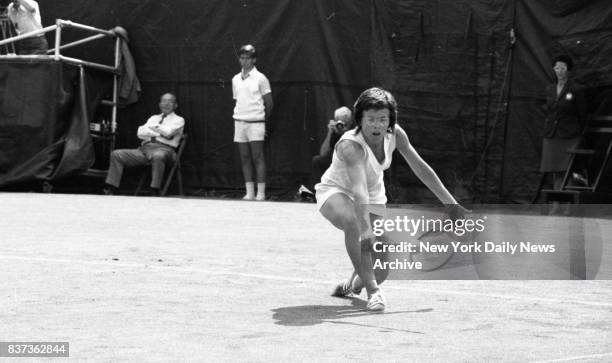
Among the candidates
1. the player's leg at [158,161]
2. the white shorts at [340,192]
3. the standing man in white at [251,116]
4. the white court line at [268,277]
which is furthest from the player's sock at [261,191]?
the white shorts at [340,192]

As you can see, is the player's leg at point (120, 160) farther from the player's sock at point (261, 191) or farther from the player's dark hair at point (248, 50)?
the player's dark hair at point (248, 50)

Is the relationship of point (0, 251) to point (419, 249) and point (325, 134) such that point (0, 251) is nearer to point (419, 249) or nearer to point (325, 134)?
point (419, 249)

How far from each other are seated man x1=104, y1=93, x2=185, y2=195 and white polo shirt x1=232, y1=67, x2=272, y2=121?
1042mm

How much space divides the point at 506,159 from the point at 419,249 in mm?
9131

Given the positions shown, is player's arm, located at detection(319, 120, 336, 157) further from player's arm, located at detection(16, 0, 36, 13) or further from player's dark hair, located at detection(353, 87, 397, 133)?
player's dark hair, located at detection(353, 87, 397, 133)

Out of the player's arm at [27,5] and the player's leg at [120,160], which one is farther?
the player's leg at [120,160]

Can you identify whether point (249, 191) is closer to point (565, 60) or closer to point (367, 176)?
point (565, 60)

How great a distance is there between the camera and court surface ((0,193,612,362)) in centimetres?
545

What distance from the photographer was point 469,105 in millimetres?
15570

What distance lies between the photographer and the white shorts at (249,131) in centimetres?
1644

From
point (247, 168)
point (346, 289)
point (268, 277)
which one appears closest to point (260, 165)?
point (247, 168)

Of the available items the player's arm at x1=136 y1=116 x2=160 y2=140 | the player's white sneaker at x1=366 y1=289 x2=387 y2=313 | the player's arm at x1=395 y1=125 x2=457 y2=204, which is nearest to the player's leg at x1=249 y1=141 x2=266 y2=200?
the player's arm at x1=136 y1=116 x2=160 y2=140

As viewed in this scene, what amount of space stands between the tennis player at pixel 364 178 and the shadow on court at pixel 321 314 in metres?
0.14

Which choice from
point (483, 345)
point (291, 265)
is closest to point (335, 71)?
→ point (291, 265)
